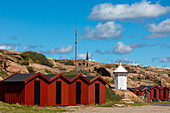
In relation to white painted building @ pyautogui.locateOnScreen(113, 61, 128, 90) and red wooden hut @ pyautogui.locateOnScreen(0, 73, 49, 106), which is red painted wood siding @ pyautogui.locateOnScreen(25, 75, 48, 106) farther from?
white painted building @ pyautogui.locateOnScreen(113, 61, 128, 90)

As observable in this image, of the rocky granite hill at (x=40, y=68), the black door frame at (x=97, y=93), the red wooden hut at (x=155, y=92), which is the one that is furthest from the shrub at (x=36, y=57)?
the black door frame at (x=97, y=93)

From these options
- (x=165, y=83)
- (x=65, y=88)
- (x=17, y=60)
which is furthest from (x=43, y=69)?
Result: (x=165, y=83)

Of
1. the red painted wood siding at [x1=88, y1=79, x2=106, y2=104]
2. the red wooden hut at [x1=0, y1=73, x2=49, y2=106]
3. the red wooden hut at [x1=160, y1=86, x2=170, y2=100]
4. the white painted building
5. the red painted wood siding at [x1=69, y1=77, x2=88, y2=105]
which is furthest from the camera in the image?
the red wooden hut at [x1=160, y1=86, x2=170, y2=100]

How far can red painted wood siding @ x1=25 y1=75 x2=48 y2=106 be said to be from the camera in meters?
32.7

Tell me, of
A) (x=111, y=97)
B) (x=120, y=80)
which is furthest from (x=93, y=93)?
(x=120, y=80)

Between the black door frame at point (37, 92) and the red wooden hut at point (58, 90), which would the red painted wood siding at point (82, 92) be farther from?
the black door frame at point (37, 92)

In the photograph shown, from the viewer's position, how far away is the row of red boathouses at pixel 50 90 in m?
32.9

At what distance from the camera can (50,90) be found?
3497cm

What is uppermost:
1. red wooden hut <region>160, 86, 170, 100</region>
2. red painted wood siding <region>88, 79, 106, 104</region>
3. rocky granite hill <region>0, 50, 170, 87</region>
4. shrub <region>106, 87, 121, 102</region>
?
rocky granite hill <region>0, 50, 170, 87</region>

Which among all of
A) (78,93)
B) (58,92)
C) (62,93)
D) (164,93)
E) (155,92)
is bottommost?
(164,93)

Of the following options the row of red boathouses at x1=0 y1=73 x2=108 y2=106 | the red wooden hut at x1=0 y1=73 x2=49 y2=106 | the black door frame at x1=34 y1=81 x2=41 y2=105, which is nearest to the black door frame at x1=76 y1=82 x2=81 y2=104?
the row of red boathouses at x1=0 y1=73 x2=108 y2=106

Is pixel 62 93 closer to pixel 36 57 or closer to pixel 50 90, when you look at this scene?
pixel 50 90

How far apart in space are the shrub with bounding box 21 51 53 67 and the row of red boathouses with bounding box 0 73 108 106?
93.1ft

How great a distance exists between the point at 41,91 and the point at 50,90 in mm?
1355
